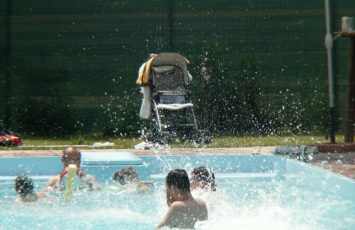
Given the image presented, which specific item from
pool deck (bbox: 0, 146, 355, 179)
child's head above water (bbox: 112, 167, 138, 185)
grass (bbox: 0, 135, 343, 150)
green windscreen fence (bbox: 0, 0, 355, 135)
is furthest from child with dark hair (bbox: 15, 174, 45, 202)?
green windscreen fence (bbox: 0, 0, 355, 135)

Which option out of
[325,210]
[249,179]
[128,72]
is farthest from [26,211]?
[128,72]

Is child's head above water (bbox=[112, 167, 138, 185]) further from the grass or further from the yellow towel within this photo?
the yellow towel

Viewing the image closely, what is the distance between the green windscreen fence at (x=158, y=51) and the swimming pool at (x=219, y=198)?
3706mm

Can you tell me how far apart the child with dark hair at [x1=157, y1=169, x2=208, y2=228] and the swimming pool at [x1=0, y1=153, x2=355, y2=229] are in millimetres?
104

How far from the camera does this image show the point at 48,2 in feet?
43.5

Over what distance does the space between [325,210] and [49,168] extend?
11.1 ft

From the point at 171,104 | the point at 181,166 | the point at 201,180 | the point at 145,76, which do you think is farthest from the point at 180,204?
the point at 145,76

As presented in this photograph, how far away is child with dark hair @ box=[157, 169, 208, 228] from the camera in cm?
532

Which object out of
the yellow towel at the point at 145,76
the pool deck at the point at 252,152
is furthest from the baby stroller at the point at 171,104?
the pool deck at the point at 252,152

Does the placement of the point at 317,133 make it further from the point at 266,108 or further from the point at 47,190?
the point at 47,190

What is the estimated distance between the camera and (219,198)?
7.02 meters

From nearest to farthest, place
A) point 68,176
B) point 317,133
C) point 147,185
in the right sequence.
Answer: point 68,176
point 147,185
point 317,133

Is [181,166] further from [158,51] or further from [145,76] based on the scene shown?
[158,51]

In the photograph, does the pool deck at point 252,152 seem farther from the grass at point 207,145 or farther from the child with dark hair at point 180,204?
the child with dark hair at point 180,204
